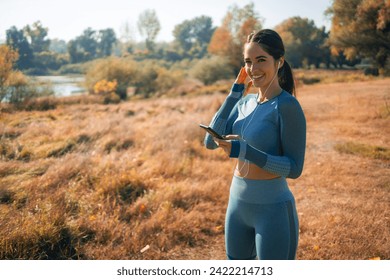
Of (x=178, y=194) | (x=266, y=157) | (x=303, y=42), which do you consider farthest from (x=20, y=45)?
(x=303, y=42)

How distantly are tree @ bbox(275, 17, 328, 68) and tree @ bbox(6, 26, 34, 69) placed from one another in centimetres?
511

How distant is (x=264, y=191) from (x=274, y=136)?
13.0 inches

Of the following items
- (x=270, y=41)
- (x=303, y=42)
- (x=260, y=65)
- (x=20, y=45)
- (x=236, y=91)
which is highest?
(x=303, y=42)

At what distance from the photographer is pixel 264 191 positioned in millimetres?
1743

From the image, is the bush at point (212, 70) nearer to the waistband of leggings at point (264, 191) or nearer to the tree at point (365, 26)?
the tree at point (365, 26)

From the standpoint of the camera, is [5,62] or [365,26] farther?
[5,62]

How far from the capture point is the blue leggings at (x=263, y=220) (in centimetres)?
169

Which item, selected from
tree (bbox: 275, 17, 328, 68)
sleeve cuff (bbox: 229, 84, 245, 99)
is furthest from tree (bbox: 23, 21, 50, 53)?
tree (bbox: 275, 17, 328, 68)

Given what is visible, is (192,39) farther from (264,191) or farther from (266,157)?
(266,157)

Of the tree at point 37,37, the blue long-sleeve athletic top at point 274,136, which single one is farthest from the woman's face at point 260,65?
the tree at point 37,37

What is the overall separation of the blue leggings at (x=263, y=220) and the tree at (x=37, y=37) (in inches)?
157

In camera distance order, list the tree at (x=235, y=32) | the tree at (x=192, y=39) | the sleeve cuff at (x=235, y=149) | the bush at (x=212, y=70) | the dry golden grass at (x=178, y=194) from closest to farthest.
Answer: the sleeve cuff at (x=235, y=149) → the dry golden grass at (x=178, y=194) → the tree at (x=235, y=32) → the bush at (x=212, y=70) → the tree at (x=192, y=39)

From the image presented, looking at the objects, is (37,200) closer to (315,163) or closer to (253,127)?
(253,127)

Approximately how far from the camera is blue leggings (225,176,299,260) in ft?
5.54
